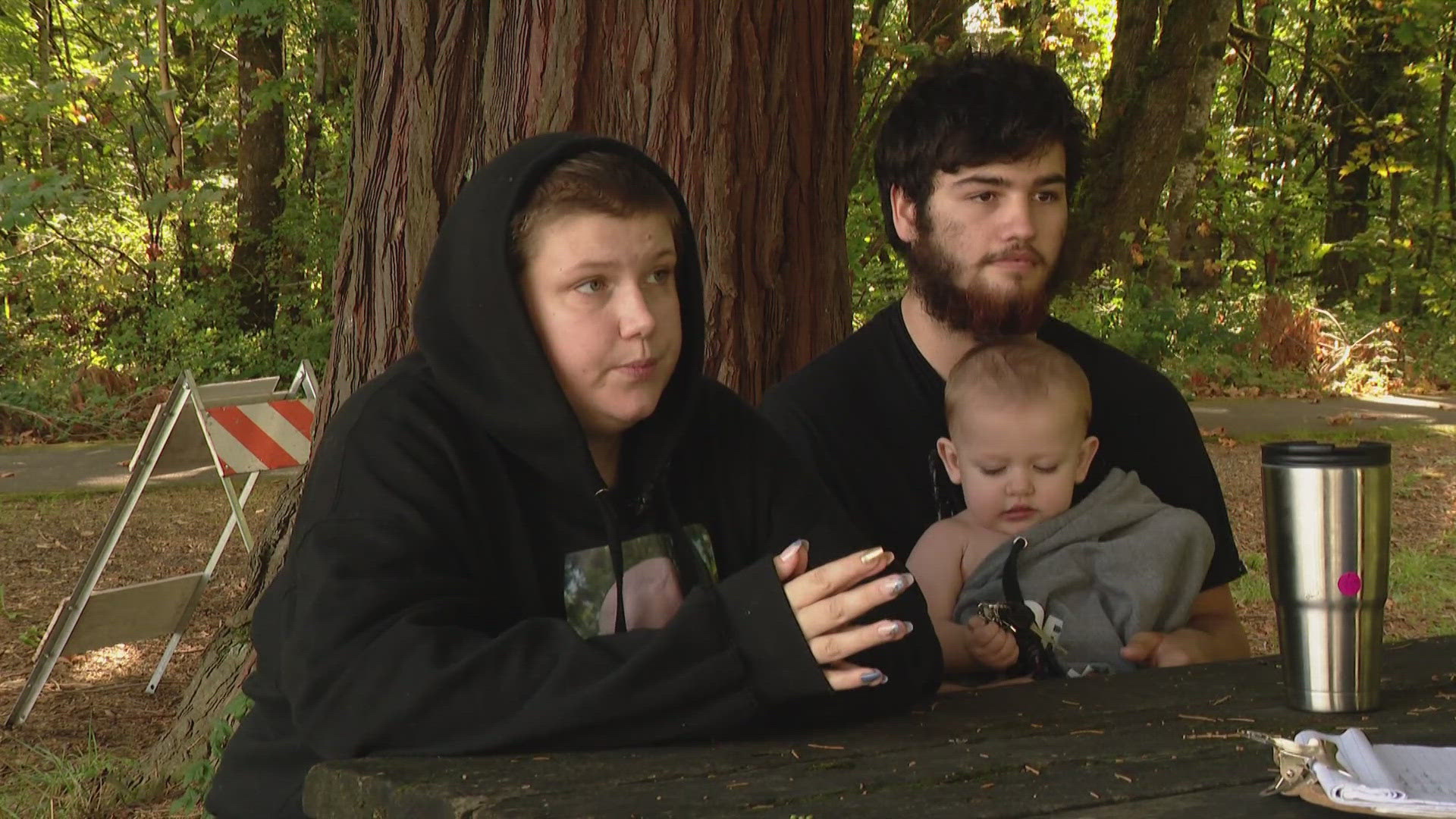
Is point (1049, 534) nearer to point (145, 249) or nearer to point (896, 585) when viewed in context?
point (896, 585)

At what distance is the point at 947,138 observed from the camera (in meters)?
3.30

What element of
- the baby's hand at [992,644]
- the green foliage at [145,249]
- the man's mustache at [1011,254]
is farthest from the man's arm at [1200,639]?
the green foliage at [145,249]

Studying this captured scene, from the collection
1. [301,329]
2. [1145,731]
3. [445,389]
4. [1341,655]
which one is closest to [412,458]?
[445,389]

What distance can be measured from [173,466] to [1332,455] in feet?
14.7

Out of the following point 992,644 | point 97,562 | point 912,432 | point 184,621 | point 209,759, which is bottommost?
point 209,759

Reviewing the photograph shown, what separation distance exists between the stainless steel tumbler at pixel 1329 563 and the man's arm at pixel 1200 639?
761 mm

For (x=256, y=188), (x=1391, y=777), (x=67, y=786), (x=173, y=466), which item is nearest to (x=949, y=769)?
(x=1391, y=777)

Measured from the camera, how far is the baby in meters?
2.98

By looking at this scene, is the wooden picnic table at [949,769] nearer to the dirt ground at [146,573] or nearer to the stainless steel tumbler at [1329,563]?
the stainless steel tumbler at [1329,563]

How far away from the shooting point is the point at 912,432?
3.26 m

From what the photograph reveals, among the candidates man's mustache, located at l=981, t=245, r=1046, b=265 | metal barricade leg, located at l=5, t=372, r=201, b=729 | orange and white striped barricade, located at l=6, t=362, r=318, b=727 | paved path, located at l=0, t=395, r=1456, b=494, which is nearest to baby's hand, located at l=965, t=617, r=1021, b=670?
man's mustache, located at l=981, t=245, r=1046, b=265

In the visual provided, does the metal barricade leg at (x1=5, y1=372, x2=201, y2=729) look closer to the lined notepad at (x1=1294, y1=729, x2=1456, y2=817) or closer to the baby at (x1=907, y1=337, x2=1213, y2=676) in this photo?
the baby at (x1=907, y1=337, x2=1213, y2=676)

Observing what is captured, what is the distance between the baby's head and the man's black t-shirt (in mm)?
160

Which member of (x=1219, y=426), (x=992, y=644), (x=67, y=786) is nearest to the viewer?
(x=992, y=644)
